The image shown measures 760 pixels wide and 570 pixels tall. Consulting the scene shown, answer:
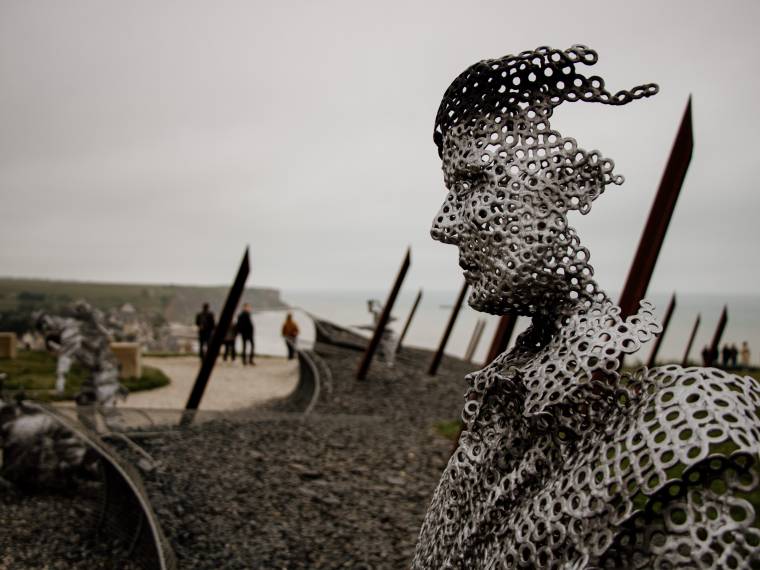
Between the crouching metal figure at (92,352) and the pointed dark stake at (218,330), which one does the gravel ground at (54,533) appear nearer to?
the pointed dark stake at (218,330)

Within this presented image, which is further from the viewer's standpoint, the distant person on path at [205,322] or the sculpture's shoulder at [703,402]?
the distant person on path at [205,322]

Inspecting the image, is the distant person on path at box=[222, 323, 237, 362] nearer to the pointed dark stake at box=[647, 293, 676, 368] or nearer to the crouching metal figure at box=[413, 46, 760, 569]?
the pointed dark stake at box=[647, 293, 676, 368]

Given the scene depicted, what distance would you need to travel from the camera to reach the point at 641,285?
14.0 ft

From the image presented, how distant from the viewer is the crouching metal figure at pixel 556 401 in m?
1.74

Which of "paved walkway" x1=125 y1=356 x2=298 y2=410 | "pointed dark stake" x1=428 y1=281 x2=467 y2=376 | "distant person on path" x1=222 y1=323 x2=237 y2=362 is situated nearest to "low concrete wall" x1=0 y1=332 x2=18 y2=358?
"paved walkway" x1=125 y1=356 x2=298 y2=410

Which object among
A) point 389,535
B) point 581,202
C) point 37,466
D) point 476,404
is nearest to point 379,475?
point 389,535

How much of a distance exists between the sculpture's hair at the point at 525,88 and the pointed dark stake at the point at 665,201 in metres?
2.36

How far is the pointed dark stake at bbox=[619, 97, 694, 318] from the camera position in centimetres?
440

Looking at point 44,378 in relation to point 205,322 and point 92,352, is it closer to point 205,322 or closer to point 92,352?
point 205,322

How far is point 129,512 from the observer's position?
4.99 meters

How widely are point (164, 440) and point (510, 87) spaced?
15.1ft

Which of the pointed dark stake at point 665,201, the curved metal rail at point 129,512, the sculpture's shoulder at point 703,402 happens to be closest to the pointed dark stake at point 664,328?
the pointed dark stake at point 665,201

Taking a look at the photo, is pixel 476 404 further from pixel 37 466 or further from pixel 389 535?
pixel 37 466

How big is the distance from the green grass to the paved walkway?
326 millimetres
